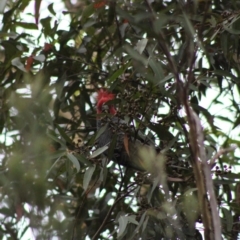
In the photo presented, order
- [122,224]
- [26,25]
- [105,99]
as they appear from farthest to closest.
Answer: [26,25], [105,99], [122,224]

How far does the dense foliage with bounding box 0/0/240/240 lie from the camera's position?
147 centimetres

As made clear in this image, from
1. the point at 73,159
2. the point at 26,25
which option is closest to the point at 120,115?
the point at 73,159

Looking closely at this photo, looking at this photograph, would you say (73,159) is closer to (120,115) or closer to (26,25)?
(120,115)

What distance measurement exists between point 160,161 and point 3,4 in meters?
0.99

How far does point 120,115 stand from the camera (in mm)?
2344

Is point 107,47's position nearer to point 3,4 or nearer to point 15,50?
point 15,50

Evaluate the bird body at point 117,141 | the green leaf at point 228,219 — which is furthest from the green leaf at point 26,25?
the green leaf at point 228,219

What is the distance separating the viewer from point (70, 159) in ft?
7.49

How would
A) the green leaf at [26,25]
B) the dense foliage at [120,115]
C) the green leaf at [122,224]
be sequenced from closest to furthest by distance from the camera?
the dense foliage at [120,115], the green leaf at [122,224], the green leaf at [26,25]

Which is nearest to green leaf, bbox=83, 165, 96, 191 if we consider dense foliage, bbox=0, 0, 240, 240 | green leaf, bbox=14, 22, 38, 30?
dense foliage, bbox=0, 0, 240, 240

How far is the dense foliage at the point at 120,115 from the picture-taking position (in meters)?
1.47

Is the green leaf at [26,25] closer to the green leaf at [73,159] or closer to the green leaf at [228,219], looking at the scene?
the green leaf at [73,159]

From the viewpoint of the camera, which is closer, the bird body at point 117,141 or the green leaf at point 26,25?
the bird body at point 117,141

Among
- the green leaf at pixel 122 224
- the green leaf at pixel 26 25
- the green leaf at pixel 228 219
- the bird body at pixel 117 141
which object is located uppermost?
the green leaf at pixel 26 25
